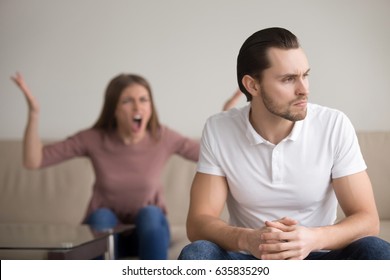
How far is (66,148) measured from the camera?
1728 mm

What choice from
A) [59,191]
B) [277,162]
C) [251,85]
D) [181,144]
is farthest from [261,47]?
[59,191]

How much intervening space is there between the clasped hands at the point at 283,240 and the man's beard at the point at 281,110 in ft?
0.61

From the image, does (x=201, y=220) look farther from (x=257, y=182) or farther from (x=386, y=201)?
(x=386, y=201)

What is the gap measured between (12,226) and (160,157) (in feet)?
1.39

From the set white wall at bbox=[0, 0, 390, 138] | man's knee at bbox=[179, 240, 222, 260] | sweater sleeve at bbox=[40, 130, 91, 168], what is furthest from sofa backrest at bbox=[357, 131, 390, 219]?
sweater sleeve at bbox=[40, 130, 91, 168]

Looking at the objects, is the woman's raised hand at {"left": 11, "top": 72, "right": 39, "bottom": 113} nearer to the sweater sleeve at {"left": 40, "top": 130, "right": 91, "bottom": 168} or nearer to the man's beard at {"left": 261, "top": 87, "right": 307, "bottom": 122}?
the sweater sleeve at {"left": 40, "top": 130, "right": 91, "bottom": 168}

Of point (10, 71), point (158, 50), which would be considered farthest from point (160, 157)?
point (10, 71)

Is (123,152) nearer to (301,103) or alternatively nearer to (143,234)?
(143,234)

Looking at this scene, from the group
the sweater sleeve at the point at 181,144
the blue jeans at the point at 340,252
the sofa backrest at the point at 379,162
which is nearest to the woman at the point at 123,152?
the sweater sleeve at the point at 181,144

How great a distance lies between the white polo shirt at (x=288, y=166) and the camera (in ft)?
3.49

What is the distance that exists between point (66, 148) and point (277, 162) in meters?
0.81

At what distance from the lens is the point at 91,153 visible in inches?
69.3

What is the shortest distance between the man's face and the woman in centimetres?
59

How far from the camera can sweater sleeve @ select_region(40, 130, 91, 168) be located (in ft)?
5.64
